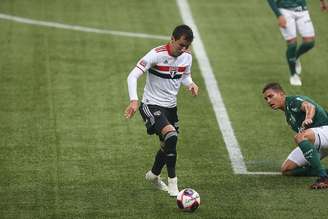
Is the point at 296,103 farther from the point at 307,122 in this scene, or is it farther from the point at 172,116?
the point at 172,116

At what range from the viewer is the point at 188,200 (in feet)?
36.2

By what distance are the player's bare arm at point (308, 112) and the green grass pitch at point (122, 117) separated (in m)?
0.90

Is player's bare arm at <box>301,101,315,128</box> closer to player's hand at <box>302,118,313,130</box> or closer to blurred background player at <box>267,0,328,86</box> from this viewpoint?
player's hand at <box>302,118,313,130</box>

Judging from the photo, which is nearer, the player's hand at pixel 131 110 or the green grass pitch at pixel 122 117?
the player's hand at pixel 131 110

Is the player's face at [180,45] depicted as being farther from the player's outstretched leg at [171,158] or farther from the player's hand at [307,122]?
the player's hand at [307,122]

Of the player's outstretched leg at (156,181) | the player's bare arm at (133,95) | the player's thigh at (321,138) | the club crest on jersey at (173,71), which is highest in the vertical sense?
the player's bare arm at (133,95)

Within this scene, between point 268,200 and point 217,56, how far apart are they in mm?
7911

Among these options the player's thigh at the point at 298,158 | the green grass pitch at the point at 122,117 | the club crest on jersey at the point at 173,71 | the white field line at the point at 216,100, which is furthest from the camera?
the white field line at the point at 216,100

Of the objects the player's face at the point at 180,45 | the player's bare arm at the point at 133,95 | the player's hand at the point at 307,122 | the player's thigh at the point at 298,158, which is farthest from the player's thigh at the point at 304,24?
the player's bare arm at the point at 133,95

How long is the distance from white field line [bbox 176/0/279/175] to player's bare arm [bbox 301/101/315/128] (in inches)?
49.1

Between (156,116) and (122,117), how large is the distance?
3.82m

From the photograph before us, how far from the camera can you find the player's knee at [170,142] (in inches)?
452

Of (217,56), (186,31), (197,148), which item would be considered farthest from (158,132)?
(217,56)

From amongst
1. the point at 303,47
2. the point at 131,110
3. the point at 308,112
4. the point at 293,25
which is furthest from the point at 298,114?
the point at 303,47
